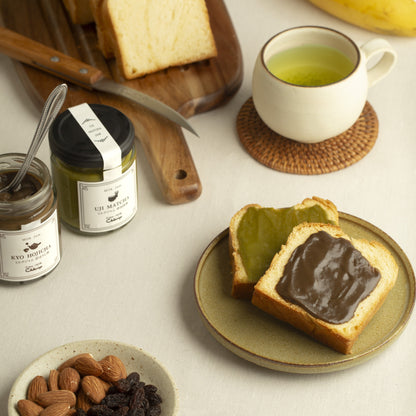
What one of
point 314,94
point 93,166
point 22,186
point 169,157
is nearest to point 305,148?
point 314,94

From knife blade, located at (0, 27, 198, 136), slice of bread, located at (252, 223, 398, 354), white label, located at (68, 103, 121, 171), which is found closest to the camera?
slice of bread, located at (252, 223, 398, 354)

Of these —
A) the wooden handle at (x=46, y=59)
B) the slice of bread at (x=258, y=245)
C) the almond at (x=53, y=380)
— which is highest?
the wooden handle at (x=46, y=59)

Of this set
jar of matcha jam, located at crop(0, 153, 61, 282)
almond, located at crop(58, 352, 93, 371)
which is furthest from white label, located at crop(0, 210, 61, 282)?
almond, located at crop(58, 352, 93, 371)

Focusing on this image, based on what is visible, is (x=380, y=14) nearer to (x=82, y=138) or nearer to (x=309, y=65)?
(x=309, y=65)

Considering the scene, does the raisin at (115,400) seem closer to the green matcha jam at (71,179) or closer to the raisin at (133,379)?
the raisin at (133,379)

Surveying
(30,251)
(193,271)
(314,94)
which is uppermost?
(314,94)

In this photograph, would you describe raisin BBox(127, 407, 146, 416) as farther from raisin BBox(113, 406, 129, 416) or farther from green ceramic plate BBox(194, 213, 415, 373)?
green ceramic plate BBox(194, 213, 415, 373)

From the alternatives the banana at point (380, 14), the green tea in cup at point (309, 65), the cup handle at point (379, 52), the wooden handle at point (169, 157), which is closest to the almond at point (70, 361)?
Answer: the wooden handle at point (169, 157)
